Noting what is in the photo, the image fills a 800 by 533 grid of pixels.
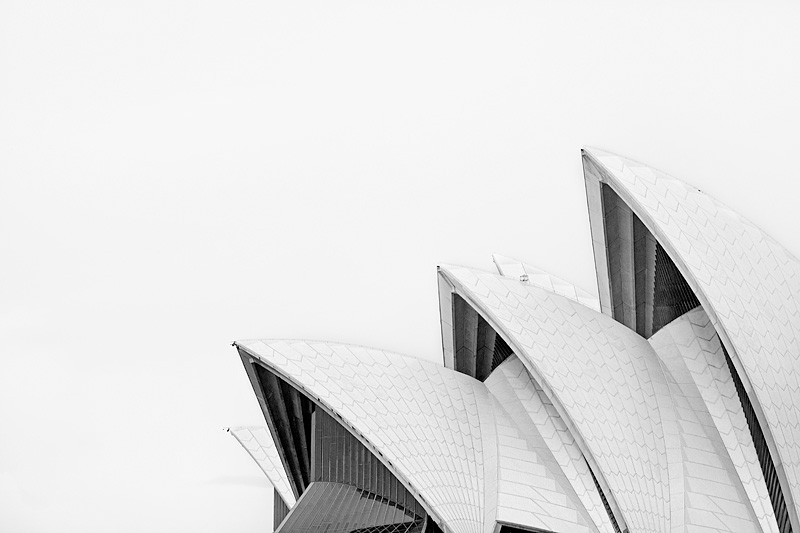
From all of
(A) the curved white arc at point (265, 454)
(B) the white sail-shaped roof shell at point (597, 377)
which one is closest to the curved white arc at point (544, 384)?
(B) the white sail-shaped roof shell at point (597, 377)

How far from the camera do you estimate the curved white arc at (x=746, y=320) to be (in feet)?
70.6

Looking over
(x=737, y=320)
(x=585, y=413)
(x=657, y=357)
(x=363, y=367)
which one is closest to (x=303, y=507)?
(x=363, y=367)

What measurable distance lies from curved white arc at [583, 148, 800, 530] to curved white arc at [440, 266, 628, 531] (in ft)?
13.0

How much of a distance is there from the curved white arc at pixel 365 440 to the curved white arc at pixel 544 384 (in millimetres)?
3790

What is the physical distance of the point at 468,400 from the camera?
29.1 metres

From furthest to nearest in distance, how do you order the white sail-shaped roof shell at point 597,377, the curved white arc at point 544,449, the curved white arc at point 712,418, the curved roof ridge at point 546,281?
the curved roof ridge at point 546,281
the curved white arc at point 544,449
the white sail-shaped roof shell at point 597,377
the curved white arc at point 712,418

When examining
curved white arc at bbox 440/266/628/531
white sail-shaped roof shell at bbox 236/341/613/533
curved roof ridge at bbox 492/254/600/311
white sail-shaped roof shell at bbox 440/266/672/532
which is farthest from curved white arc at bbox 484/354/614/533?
curved roof ridge at bbox 492/254/600/311

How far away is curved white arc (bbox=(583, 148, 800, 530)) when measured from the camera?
21531mm

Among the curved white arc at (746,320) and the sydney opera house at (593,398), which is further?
the sydney opera house at (593,398)

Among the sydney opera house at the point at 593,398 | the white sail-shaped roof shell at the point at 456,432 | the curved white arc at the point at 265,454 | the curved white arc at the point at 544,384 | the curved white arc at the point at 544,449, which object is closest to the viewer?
the sydney opera house at the point at 593,398

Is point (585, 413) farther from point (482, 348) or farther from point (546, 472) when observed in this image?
point (482, 348)

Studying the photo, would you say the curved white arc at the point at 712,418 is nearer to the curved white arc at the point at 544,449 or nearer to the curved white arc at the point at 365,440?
the curved white arc at the point at 544,449

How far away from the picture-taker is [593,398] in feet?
82.4

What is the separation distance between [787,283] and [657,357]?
4.12 metres
